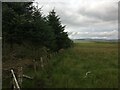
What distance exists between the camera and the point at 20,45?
13.4 m

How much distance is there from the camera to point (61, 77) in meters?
10.3

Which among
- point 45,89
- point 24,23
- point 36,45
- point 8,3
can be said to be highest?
point 8,3

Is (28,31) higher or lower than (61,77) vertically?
higher

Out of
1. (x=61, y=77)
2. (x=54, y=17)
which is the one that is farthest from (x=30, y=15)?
(x=54, y=17)

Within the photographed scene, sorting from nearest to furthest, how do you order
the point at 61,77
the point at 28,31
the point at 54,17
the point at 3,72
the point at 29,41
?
the point at 3,72 → the point at 61,77 → the point at 28,31 → the point at 29,41 → the point at 54,17

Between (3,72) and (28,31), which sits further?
(28,31)

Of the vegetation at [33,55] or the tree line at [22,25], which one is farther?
the tree line at [22,25]

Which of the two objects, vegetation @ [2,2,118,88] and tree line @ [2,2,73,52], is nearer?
vegetation @ [2,2,118,88]

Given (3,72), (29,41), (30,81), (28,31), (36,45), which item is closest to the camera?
(3,72)

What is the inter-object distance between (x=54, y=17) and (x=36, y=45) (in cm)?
1105

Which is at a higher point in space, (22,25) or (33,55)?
(22,25)

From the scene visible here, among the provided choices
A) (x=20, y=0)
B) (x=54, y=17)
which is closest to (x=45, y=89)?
(x=20, y=0)

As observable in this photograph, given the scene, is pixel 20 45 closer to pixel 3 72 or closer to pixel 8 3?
pixel 8 3

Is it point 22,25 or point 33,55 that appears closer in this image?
Result: point 22,25
